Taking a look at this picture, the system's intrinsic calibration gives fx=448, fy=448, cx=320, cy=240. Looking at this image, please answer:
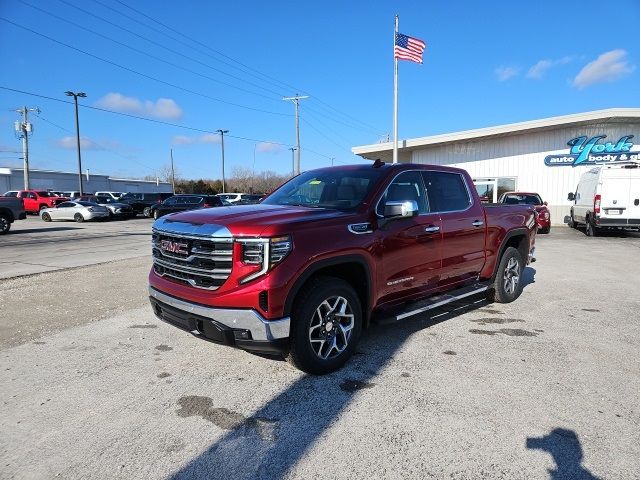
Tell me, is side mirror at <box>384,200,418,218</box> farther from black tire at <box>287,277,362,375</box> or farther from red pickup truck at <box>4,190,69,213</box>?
red pickup truck at <box>4,190,69,213</box>

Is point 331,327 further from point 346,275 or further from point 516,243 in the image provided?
point 516,243

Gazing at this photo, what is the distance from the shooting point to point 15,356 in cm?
438

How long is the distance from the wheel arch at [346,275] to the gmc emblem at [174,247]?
103 cm

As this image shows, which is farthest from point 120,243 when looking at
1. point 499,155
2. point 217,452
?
point 499,155

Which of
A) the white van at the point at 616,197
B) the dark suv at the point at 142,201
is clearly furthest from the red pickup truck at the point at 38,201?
the white van at the point at 616,197

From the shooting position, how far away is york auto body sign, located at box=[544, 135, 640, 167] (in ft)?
71.9

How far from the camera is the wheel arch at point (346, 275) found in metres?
3.55

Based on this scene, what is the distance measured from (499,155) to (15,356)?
80.5 ft

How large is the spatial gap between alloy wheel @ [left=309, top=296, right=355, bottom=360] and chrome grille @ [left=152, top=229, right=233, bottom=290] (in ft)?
2.82

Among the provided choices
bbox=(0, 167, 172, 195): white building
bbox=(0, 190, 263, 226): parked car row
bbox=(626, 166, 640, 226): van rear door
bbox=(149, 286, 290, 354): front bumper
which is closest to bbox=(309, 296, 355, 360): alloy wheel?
bbox=(149, 286, 290, 354): front bumper

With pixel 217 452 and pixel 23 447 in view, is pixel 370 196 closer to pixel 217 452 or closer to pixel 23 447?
pixel 217 452

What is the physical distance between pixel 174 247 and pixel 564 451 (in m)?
3.28

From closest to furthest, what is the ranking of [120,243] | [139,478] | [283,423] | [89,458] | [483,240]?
[139,478]
[89,458]
[283,423]
[483,240]
[120,243]

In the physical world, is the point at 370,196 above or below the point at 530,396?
above
